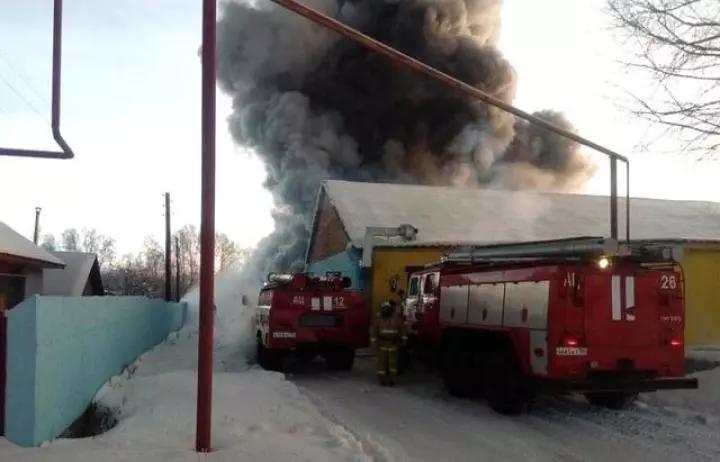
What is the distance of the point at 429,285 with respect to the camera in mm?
12773

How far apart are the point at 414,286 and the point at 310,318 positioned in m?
1.98

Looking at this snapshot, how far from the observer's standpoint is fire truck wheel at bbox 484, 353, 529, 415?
9.33 metres

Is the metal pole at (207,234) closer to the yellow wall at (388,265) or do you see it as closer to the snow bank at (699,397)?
the snow bank at (699,397)

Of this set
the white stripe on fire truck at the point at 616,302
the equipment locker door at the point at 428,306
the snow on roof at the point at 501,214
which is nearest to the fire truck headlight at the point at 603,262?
the white stripe on fire truck at the point at 616,302

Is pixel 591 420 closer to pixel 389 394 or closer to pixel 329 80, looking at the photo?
pixel 389 394

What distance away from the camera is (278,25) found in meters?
40.7

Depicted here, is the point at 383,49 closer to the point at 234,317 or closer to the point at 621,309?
the point at 621,309

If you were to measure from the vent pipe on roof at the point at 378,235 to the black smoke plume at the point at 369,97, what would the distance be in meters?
19.1

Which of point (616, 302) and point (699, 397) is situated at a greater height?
point (616, 302)

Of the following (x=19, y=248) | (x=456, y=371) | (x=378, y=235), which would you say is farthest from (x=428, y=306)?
(x=19, y=248)

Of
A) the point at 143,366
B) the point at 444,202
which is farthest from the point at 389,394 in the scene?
the point at 444,202

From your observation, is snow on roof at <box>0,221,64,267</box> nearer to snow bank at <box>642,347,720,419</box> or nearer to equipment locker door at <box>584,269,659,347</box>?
equipment locker door at <box>584,269,659,347</box>

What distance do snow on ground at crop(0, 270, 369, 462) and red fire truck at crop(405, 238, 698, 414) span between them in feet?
→ 8.14

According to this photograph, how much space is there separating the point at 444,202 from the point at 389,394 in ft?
52.0
